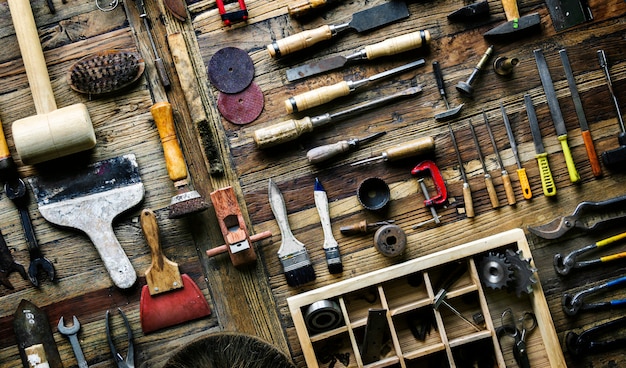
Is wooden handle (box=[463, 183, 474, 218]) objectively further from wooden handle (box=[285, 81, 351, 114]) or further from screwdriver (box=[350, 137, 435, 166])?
wooden handle (box=[285, 81, 351, 114])

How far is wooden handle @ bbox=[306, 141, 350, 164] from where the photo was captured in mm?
2854

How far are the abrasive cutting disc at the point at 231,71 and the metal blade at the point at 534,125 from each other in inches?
45.4

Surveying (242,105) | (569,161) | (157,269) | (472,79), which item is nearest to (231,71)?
(242,105)

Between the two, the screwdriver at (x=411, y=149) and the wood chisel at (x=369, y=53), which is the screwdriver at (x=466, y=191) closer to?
the screwdriver at (x=411, y=149)

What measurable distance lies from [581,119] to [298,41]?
121 centimetres

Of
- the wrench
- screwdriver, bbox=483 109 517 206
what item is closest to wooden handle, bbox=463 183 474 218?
screwdriver, bbox=483 109 517 206

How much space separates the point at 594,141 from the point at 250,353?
1.66m

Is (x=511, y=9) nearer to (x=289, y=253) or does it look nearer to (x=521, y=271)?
(x=521, y=271)

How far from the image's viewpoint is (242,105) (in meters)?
2.93

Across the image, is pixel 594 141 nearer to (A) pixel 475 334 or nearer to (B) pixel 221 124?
(A) pixel 475 334

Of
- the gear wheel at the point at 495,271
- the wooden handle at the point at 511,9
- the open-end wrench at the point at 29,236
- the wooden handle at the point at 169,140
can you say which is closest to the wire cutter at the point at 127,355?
the open-end wrench at the point at 29,236

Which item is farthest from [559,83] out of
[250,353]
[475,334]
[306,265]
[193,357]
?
[193,357]

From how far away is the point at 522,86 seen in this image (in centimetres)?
295

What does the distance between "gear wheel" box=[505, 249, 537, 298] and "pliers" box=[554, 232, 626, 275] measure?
0.21 meters
